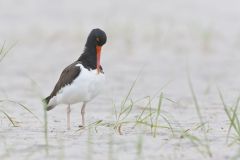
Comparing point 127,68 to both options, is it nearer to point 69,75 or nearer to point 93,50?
point 93,50

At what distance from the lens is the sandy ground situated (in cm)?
562

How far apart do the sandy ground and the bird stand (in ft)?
1.03

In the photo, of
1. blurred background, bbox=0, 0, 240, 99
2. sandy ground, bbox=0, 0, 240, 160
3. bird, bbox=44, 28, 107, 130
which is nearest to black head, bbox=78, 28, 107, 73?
bird, bbox=44, 28, 107, 130

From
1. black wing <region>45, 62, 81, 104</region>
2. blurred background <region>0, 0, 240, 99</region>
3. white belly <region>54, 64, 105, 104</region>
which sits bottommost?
white belly <region>54, 64, 105, 104</region>

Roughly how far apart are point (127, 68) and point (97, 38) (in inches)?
216

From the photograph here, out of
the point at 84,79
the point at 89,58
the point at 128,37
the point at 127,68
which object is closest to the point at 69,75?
the point at 84,79

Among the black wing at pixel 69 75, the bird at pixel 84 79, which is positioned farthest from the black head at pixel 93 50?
the black wing at pixel 69 75

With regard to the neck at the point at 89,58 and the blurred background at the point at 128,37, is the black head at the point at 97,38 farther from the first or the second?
the blurred background at the point at 128,37

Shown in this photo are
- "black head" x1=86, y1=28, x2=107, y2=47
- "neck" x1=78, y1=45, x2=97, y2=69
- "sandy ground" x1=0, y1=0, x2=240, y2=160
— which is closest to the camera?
"sandy ground" x1=0, y1=0, x2=240, y2=160

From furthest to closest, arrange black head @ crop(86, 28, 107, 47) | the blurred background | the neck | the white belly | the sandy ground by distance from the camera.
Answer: the blurred background, black head @ crop(86, 28, 107, 47), the neck, the white belly, the sandy ground

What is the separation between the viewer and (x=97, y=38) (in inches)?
287

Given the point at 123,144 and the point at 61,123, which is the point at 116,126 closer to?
the point at 123,144

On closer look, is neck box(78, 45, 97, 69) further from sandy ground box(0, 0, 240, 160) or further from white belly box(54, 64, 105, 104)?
sandy ground box(0, 0, 240, 160)

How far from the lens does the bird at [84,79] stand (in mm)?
6805
